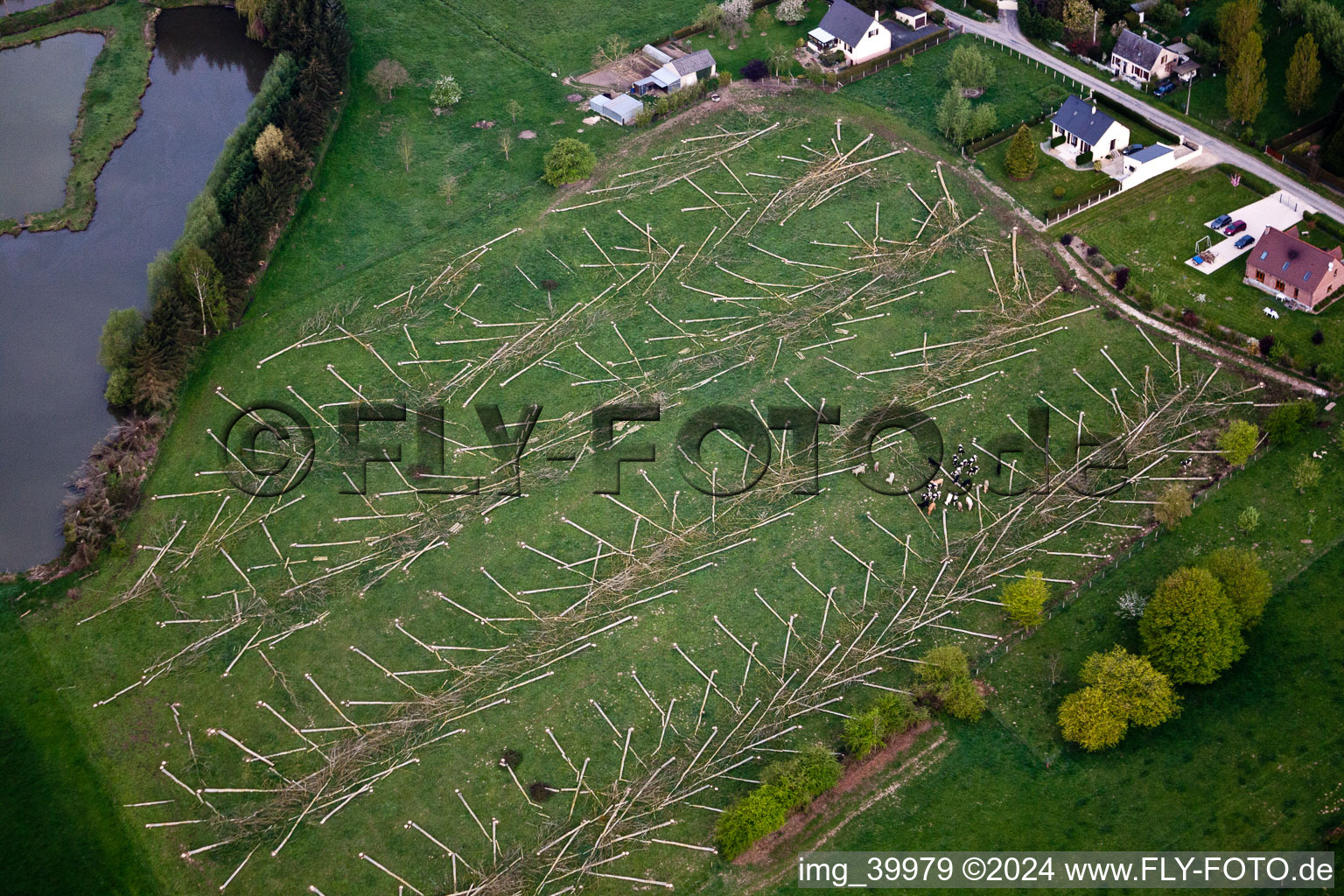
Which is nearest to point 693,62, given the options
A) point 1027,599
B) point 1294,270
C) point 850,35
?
point 850,35

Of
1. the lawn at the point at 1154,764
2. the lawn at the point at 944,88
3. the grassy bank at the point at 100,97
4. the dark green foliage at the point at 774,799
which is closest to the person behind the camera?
the dark green foliage at the point at 774,799

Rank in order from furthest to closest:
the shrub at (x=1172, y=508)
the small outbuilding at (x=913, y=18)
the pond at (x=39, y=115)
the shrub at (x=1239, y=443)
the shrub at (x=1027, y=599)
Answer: the small outbuilding at (x=913, y=18) → the pond at (x=39, y=115) → the shrub at (x=1239, y=443) → the shrub at (x=1172, y=508) → the shrub at (x=1027, y=599)

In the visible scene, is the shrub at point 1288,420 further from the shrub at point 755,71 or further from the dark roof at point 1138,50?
the shrub at point 755,71

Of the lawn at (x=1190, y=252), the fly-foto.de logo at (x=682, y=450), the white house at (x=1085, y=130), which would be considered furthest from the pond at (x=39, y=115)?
the lawn at (x=1190, y=252)

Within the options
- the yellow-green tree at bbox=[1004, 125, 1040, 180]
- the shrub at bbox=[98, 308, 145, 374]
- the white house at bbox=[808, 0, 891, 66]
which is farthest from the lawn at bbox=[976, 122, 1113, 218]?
the shrub at bbox=[98, 308, 145, 374]

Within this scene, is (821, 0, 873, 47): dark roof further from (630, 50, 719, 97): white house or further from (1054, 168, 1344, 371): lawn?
(1054, 168, 1344, 371): lawn

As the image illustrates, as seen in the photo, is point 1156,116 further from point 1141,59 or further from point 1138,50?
point 1138,50
